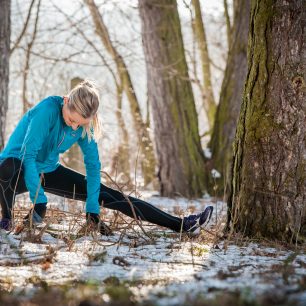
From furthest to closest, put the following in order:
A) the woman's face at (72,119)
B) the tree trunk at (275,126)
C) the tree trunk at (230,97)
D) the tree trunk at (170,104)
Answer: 1. the tree trunk at (170,104)
2. the tree trunk at (230,97)
3. the woman's face at (72,119)
4. the tree trunk at (275,126)

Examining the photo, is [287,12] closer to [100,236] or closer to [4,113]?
[100,236]

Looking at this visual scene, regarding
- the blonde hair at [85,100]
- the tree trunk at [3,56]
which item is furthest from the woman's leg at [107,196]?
the tree trunk at [3,56]

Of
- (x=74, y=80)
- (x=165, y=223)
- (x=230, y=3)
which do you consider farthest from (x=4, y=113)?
(x=230, y=3)

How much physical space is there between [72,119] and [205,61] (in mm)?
8258

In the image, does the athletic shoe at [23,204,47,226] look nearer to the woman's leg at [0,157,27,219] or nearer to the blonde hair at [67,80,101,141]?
the woman's leg at [0,157,27,219]

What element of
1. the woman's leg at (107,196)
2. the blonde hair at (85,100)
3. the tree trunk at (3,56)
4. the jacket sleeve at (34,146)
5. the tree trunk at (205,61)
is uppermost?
the tree trunk at (205,61)

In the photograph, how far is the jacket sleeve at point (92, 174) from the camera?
4195 mm

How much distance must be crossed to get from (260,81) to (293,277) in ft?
5.58

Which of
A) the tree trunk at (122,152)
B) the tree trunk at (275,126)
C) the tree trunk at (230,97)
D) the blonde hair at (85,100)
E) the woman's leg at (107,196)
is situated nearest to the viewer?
the tree trunk at (275,126)

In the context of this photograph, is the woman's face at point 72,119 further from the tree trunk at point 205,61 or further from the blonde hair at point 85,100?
the tree trunk at point 205,61

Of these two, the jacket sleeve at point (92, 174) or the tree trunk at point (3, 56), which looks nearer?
the jacket sleeve at point (92, 174)

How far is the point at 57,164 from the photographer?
4449 millimetres

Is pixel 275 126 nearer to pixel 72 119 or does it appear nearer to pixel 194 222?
pixel 194 222

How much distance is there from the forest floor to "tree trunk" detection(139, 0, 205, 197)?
4462 millimetres
